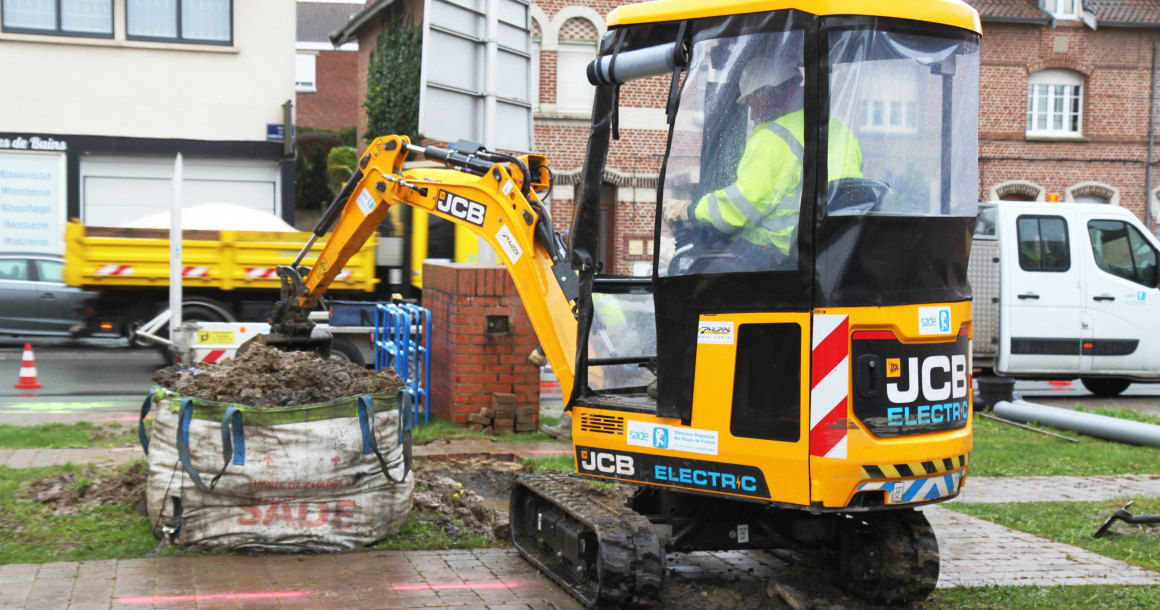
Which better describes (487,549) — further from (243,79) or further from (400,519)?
(243,79)

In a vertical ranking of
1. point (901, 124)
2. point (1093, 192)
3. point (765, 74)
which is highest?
point (1093, 192)

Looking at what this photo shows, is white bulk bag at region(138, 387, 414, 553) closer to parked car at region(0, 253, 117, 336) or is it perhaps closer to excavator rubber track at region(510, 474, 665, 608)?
excavator rubber track at region(510, 474, 665, 608)

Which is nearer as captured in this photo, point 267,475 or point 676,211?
point 676,211

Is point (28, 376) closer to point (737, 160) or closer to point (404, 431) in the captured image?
point (404, 431)

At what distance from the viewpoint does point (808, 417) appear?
4.52m

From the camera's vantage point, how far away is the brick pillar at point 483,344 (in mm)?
9656

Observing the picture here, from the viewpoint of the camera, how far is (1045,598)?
5.50 meters

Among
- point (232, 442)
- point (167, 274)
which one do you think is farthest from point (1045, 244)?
point (167, 274)

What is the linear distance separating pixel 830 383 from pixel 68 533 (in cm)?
449

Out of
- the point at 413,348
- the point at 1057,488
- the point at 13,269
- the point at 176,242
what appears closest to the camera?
the point at 1057,488

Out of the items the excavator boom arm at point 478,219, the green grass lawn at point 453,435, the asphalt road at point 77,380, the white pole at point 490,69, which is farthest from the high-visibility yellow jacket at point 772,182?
the asphalt road at point 77,380

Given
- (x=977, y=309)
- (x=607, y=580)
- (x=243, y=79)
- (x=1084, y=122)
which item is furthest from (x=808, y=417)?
(x=1084, y=122)

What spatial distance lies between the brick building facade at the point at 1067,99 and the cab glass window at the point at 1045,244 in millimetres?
16206

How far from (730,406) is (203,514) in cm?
302
